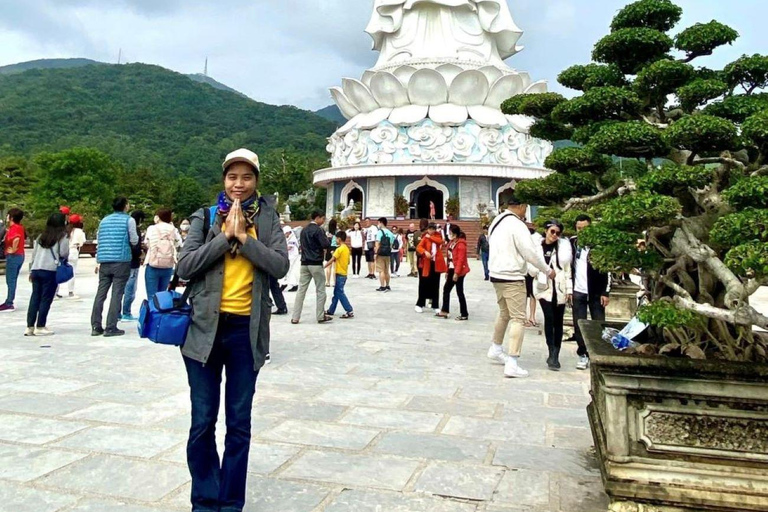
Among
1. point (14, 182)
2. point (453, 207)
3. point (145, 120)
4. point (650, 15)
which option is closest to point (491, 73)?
point (453, 207)

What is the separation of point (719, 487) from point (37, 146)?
57.8 metres

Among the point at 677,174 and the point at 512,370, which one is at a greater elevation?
the point at 677,174

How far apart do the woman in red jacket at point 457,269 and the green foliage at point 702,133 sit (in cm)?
495

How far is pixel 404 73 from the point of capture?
25.8 meters

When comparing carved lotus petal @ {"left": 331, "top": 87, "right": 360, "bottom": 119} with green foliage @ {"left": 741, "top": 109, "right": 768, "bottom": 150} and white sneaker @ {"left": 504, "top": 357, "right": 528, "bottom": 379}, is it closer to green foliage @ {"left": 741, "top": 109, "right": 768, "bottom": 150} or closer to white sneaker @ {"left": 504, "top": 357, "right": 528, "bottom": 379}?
white sneaker @ {"left": 504, "top": 357, "right": 528, "bottom": 379}

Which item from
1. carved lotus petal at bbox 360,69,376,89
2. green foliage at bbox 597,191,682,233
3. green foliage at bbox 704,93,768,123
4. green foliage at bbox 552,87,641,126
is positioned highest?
carved lotus petal at bbox 360,69,376,89

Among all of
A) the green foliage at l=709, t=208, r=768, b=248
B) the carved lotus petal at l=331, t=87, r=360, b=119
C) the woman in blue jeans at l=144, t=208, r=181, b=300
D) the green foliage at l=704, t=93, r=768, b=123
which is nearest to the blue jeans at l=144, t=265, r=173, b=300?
the woman in blue jeans at l=144, t=208, r=181, b=300

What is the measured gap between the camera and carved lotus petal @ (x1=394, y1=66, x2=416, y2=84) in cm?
2549

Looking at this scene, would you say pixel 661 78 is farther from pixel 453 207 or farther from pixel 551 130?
pixel 453 207

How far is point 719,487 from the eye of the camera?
234cm

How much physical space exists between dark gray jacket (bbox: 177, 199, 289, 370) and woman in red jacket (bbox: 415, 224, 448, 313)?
5.78 meters

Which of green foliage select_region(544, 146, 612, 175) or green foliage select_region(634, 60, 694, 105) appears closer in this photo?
green foliage select_region(634, 60, 694, 105)

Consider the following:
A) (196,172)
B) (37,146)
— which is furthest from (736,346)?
(37,146)

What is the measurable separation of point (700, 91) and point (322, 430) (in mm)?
2820
